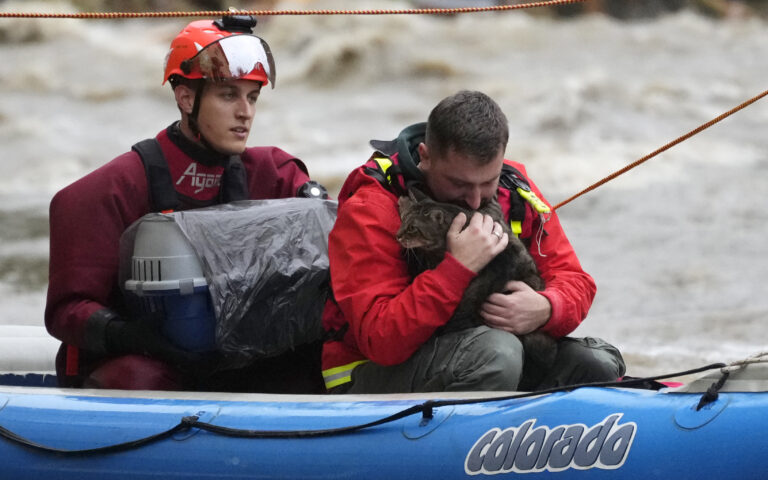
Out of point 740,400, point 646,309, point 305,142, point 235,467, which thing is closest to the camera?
point 740,400

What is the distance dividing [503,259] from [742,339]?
14.9 feet

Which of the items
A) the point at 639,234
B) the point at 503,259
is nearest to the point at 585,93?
the point at 639,234

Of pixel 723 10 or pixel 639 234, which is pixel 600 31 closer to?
pixel 723 10

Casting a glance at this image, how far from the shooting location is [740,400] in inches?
85.7

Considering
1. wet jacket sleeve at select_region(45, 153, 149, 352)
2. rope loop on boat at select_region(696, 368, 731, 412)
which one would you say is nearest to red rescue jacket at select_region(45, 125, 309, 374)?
wet jacket sleeve at select_region(45, 153, 149, 352)

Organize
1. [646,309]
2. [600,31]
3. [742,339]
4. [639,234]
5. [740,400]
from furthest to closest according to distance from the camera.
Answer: [600,31], [639,234], [646,309], [742,339], [740,400]

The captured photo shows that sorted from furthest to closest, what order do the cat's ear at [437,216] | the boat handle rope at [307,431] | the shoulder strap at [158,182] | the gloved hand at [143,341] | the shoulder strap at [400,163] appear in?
the shoulder strap at [158,182] < the gloved hand at [143,341] < the shoulder strap at [400,163] < the cat's ear at [437,216] < the boat handle rope at [307,431]

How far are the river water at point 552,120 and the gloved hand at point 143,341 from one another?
148 inches

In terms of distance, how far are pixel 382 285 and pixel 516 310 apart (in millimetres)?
288

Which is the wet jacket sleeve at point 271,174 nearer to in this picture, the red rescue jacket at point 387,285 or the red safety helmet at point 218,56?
the red safety helmet at point 218,56

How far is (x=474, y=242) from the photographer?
2338 millimetres

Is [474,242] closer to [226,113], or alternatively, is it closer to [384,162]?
[384,162]

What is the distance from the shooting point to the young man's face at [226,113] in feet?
9.48

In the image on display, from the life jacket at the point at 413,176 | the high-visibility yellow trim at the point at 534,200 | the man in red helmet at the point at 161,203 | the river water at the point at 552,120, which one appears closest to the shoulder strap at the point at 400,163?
the life jacket at the point at 413,176
